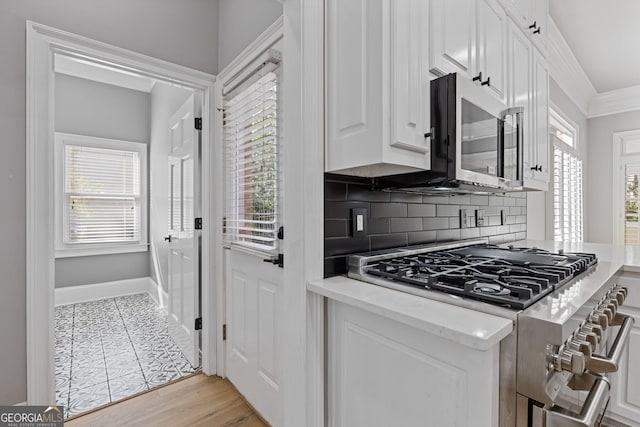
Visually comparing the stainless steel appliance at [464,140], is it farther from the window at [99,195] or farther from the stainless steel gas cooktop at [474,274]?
the window at [99,195]

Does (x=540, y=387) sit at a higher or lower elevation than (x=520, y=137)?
lower

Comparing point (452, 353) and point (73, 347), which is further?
point (73, 347)

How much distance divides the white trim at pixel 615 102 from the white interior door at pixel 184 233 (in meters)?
5.55

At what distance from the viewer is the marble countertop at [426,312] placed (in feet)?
2.45

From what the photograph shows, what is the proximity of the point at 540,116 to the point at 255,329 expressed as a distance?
2388 millimetres

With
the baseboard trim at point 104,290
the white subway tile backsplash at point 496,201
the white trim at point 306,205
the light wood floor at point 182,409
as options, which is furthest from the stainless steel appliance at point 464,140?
the baseboard trim at point 104,290

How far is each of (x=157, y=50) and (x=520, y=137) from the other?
2.19 m

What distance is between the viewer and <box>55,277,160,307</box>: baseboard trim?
153 inches

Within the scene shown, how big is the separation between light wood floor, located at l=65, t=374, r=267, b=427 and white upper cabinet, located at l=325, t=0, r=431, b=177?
156 cm

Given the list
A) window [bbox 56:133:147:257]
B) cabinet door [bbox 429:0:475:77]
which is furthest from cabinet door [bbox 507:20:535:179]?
window [bbox 56:133:147:257]

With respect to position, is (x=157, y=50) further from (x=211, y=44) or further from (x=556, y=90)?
(x=556, y=90)

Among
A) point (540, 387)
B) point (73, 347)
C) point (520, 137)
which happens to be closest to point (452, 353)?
point (540, 387)

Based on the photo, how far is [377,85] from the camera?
108 cm

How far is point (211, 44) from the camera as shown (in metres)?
2.21
